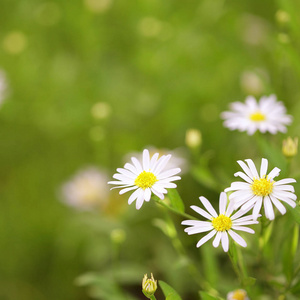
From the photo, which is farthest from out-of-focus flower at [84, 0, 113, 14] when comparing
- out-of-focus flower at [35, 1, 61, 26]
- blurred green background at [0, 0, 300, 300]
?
out-of-focus flower at [35, 1, 61, 26]

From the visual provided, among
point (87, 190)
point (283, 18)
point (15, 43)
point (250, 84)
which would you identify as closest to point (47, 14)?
point (15, 43)

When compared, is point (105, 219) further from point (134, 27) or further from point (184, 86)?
point (134, 27)

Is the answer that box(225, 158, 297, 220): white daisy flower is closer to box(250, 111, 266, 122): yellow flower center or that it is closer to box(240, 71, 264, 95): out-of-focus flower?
box(250, 111, 266, 122): yellow flower center

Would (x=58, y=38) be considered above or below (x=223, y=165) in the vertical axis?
above

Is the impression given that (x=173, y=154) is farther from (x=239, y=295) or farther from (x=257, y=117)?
(x=239, y=295)

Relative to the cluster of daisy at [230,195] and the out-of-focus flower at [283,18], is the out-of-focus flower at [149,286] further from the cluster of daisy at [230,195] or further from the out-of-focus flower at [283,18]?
the out-of-focus flower at [283,18]

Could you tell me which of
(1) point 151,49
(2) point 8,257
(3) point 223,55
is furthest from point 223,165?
(2) point 8,257
